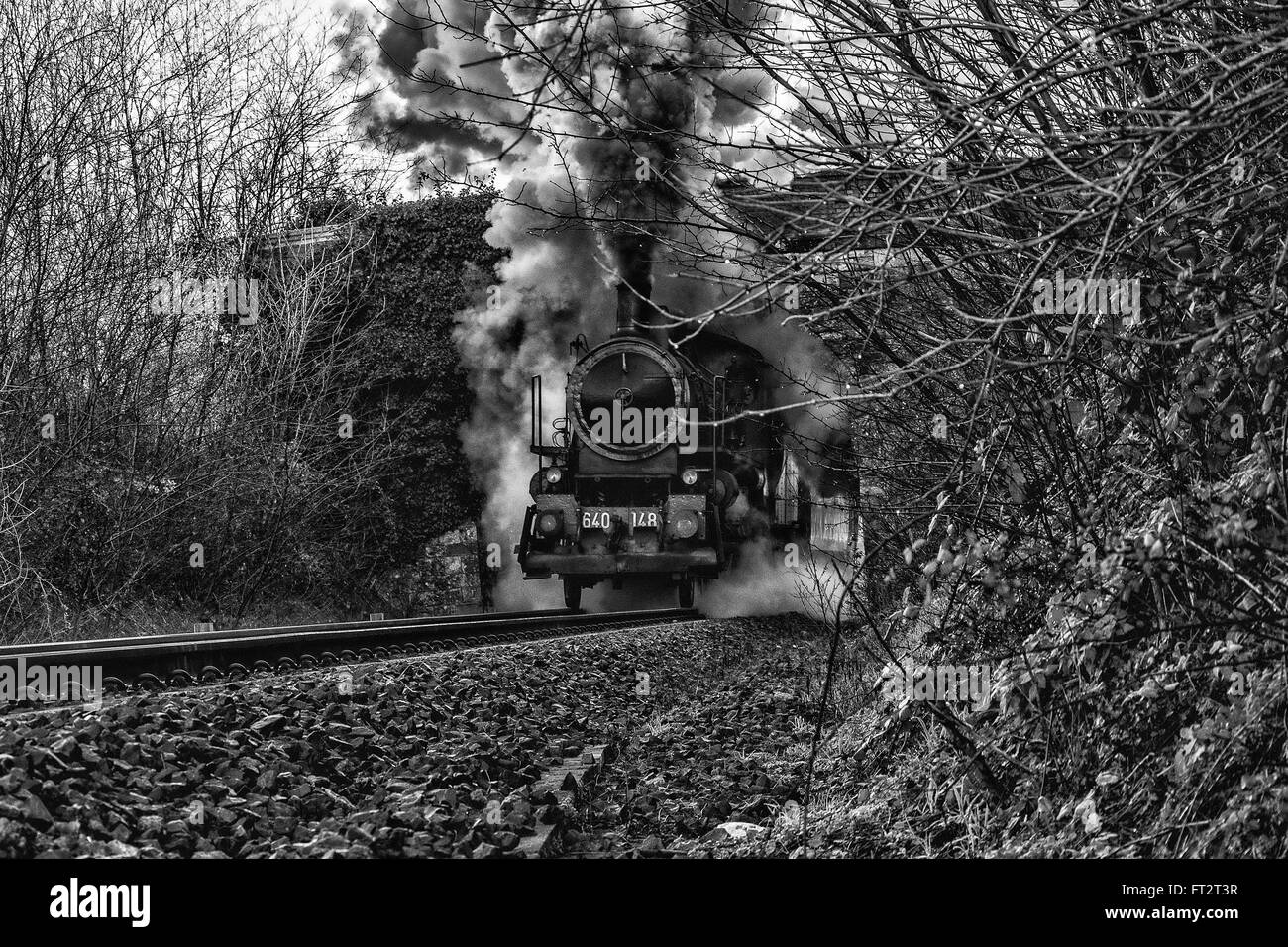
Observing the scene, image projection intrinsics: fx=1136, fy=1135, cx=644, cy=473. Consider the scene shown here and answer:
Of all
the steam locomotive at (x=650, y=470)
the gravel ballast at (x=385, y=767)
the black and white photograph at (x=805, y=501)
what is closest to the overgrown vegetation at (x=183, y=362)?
the black and white photograph at (x=805, y=501)

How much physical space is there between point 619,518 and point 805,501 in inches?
303

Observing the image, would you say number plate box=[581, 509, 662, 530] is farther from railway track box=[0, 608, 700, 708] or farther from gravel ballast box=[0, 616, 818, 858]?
gravel ballast box=[0, 616, 818, 858]

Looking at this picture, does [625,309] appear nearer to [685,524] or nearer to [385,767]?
[685,524]

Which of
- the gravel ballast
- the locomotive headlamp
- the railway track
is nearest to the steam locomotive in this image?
the locomotive headlamp

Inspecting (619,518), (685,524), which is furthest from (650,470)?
(685,524)

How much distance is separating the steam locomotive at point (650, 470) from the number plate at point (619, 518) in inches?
0.5

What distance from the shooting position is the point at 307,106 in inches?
524

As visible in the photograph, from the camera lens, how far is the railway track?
18.3 ft

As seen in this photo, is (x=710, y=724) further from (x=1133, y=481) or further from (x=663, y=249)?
(x=663, y=249)

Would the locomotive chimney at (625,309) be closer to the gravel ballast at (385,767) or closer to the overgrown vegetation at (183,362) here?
the overgrown vegetation at (183,362)

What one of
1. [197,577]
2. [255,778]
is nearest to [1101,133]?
[255,778]

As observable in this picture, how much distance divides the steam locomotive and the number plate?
13mm

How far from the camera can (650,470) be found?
1536cm

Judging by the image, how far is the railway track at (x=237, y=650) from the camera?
18.3 ft
